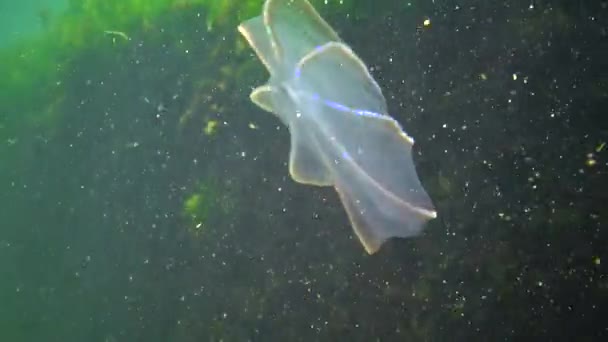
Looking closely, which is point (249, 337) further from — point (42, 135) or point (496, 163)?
point (42, 135)

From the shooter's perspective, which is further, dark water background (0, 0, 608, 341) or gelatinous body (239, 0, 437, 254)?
dark water background (0, 0, 608, 341)

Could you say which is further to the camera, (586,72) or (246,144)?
(246,144)

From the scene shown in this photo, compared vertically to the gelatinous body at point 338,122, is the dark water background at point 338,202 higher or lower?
lower

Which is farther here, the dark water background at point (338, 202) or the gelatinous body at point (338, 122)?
the dark water background at point (338, 202)

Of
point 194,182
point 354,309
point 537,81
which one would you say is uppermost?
point 537,81

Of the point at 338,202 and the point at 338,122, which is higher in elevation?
the point at 338,122

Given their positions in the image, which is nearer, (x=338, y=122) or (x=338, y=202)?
(x=338, y=122)

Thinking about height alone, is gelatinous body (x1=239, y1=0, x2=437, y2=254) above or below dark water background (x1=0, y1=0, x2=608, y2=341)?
above

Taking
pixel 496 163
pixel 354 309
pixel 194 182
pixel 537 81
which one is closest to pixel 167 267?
pixel 194 182
